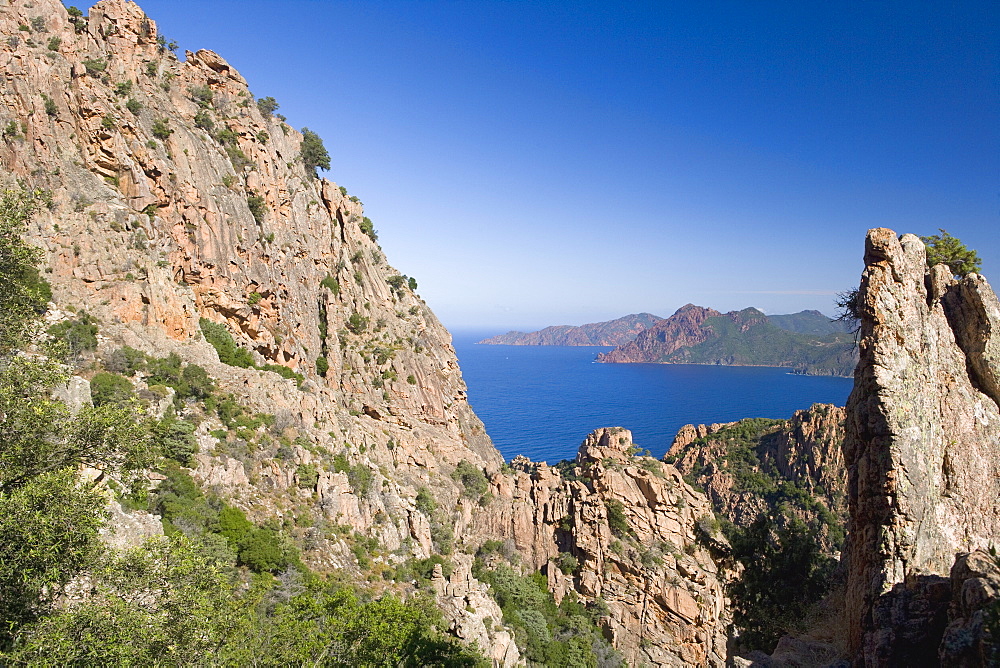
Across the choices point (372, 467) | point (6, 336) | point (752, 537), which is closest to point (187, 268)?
point (372, 467)

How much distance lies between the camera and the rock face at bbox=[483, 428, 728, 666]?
28.6 m

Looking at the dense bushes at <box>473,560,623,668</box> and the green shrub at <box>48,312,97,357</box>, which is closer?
the green shrub at <box>48,312,97,357</box>

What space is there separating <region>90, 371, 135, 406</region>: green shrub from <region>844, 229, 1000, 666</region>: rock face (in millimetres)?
23734

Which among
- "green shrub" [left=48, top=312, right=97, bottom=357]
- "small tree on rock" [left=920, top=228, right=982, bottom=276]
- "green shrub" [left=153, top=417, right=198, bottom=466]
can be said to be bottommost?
"green shrub" [left=153, top=417, right=198, bottom=466]

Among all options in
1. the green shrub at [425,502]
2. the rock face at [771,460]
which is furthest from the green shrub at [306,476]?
the rock face at [771,460]

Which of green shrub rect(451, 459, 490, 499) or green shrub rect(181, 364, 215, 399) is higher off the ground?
green shrub rect(181, 364, 215, 399)

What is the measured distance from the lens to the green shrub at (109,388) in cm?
1830

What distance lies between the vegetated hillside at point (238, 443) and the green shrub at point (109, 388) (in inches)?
3.9

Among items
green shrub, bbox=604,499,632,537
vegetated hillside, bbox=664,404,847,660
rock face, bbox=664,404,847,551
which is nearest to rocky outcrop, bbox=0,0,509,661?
green shrub, bbox=604,499,632,537

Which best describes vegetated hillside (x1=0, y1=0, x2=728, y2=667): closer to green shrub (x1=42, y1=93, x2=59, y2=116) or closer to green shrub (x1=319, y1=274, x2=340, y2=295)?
green shrub (x1=42, y1=93, x2=59, y2=116)

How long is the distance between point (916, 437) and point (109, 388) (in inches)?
1036

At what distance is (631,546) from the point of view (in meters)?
31.2

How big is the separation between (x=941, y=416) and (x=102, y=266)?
105 ft

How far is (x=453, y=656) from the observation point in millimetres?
17078
